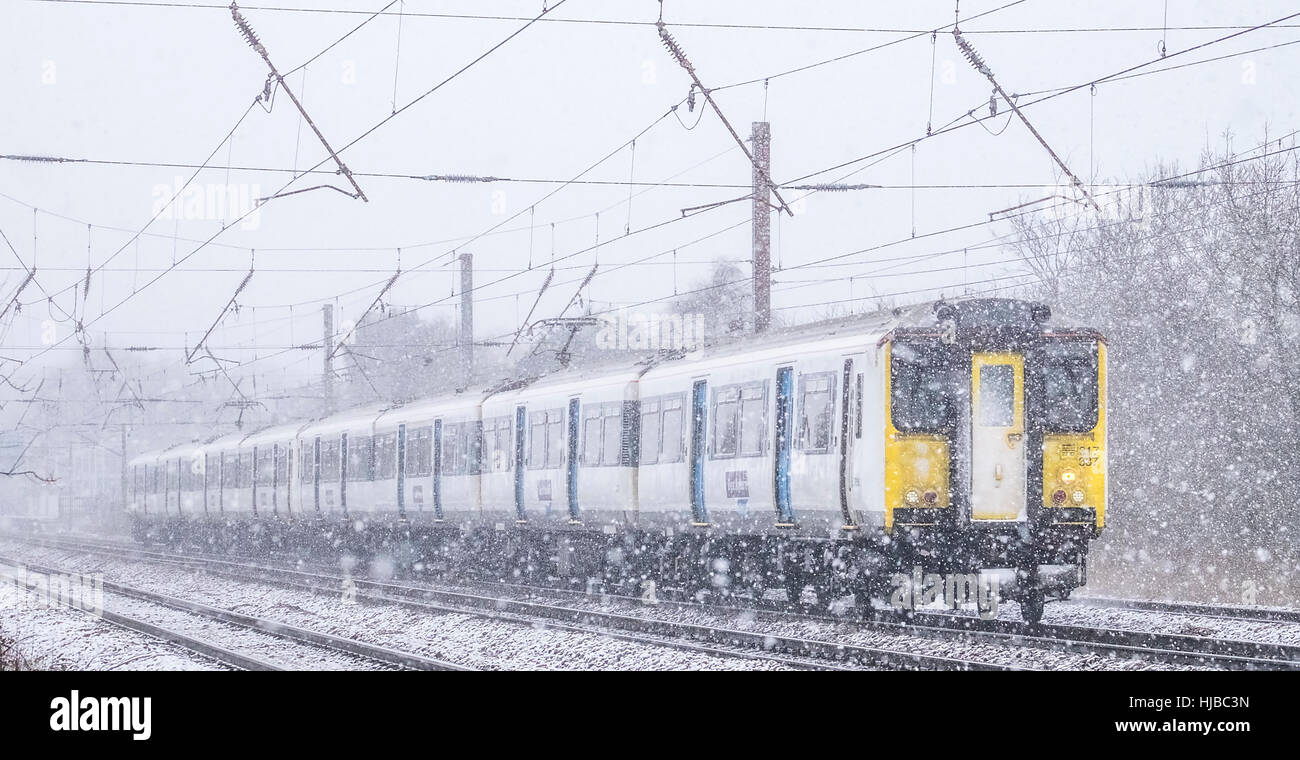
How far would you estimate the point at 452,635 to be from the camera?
16.0 m

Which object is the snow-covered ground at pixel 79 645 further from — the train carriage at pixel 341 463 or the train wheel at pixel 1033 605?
the train carriage at pixel 341 463

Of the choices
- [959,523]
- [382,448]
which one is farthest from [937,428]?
[382,448]

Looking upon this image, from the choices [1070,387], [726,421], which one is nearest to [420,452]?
[726,421]

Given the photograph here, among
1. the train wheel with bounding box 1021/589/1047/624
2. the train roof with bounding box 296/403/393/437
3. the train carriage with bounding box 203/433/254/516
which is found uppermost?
the train roof with bounding box 296/403/393/437

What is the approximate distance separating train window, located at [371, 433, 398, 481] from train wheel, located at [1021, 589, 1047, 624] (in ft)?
56.3

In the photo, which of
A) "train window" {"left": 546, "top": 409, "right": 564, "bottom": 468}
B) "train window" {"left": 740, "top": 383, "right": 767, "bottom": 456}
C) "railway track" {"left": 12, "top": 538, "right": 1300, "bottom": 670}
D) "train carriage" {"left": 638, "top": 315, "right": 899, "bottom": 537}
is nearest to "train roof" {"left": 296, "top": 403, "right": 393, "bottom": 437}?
"train window" {"left": 546, "top": 409, "right": 564, "bottom": 468}

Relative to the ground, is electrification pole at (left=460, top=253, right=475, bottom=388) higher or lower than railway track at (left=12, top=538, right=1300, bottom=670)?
higher

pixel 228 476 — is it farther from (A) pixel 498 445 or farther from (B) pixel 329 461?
(A) pixel 498 445

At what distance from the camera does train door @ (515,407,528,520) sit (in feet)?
78.4

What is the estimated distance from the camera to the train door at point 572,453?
22016 millimetres

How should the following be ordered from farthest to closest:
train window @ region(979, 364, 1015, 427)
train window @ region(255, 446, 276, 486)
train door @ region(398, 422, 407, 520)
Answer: train window @ region(255, 446, 276, 486) → train door @ region(398, 422, 407, 520) → train window @ region(979, 364, 1015, 427)

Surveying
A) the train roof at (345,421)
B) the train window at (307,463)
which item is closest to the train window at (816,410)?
the train roof at (345,421)

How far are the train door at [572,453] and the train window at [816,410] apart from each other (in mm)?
6615

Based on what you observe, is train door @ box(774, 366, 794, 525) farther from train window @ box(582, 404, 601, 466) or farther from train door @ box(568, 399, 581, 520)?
train door @ box(568, 399, 581, 520)
